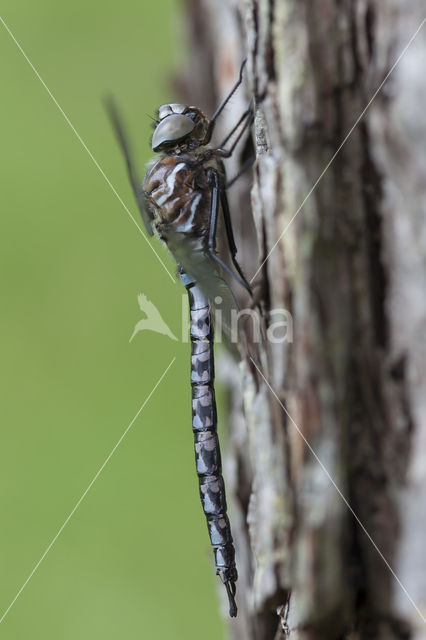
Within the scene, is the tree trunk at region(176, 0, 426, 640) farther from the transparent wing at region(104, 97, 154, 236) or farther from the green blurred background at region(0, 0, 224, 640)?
the green blurred background at region(0, 0, 224, 640)

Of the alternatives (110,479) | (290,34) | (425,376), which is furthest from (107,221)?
(425,376)

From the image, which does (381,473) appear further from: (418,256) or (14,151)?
(14,151)

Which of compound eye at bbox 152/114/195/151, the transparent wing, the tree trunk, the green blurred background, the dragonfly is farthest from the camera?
the green blurred background

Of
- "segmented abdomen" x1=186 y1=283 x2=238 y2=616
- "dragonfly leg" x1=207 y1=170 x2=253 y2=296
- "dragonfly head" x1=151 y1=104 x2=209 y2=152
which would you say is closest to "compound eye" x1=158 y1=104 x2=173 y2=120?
"dragonfly head" x1=151 y1=104 x2=209 y2=152

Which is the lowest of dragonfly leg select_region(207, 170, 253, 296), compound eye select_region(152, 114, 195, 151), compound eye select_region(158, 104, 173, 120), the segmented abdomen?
the segmented abdomen

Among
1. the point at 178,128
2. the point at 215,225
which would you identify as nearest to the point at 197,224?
the point at 215,225

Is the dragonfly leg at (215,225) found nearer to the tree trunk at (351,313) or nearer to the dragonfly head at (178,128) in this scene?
the dragonfly head at (178,128)
